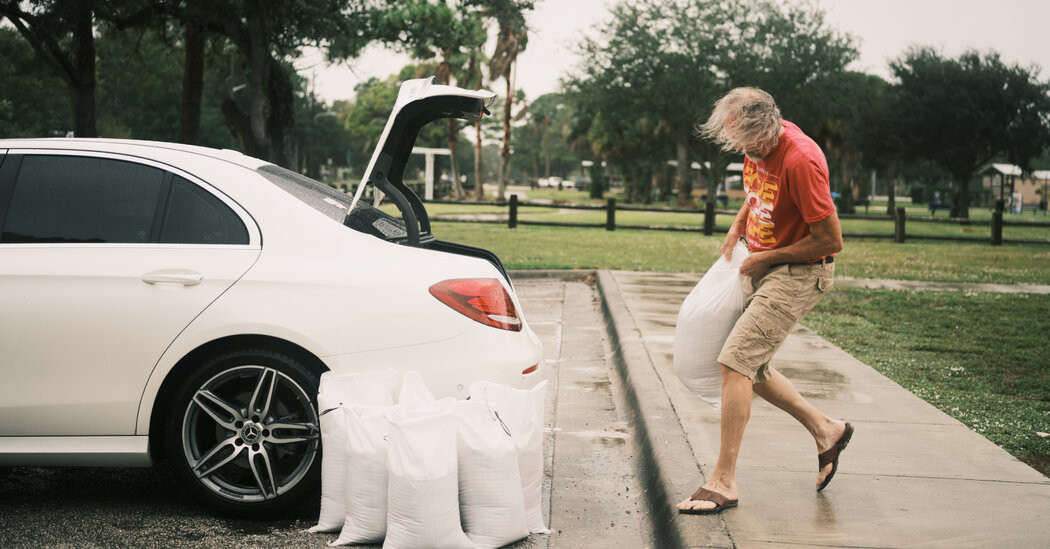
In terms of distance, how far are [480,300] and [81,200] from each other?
1.86m

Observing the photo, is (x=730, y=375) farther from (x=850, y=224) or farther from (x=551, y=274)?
(x=850, y=224)

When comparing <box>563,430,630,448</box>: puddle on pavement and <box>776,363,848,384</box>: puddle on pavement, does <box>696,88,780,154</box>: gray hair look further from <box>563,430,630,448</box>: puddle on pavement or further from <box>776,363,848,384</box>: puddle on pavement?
<box>776,363,848,384</box>: puddle on pavement

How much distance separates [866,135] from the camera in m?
46.0

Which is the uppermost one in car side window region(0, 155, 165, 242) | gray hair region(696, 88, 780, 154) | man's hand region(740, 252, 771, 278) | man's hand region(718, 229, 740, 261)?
gray hair region(696, 88, 780, 154)

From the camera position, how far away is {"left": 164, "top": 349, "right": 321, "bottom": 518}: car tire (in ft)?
13.1

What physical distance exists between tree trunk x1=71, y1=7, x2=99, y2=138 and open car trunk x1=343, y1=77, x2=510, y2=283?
15.2 m

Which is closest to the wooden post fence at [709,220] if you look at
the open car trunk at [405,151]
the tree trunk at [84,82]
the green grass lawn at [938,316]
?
the green grass lawn at [938,316]

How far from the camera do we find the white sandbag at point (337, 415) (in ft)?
12.3

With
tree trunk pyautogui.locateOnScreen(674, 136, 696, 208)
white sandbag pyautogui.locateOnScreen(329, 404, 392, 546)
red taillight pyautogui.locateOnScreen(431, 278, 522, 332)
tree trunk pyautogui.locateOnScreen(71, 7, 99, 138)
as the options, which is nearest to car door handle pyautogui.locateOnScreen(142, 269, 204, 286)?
white sandbag pyautogui.locateOnScreen(329, 404, 392, 546)

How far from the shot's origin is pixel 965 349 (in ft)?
27.9

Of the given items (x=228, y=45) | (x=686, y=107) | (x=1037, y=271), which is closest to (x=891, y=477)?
(x=1037, y=271)

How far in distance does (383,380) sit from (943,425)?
353 centimetres

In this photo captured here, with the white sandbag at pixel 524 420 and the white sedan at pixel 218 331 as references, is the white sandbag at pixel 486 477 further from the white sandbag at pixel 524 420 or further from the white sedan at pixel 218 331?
the white sedan at pixel 218 331

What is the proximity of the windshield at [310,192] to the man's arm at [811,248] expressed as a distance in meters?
1.89
